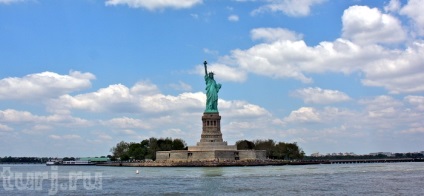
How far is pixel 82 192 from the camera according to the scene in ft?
148

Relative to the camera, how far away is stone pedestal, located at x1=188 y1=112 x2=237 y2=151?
109 m

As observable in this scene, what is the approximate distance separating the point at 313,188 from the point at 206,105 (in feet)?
223

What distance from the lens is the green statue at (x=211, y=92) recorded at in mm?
112938

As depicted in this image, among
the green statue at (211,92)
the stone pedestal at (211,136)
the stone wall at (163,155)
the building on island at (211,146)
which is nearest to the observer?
the building on island at (211,146)

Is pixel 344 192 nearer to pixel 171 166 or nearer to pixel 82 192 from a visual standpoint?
pixel 82 192

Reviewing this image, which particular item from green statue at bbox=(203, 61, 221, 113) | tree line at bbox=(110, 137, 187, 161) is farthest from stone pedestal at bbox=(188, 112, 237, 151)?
tree line at bbox=(110, 137, 187, 161)

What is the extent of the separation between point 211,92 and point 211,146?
10.8m

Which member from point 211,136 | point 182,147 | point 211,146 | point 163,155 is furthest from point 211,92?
point 182,147

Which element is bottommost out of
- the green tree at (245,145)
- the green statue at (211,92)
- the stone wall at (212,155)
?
the stone wall at (212,155)

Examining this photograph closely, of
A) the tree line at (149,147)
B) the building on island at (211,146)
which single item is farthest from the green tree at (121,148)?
the building on island at (211,146)

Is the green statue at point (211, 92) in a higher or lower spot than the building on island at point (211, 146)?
higher

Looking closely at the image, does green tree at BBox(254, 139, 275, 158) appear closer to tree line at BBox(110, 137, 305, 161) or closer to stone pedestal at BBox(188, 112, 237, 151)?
tree line at BBox(110, 137, 305, 161)

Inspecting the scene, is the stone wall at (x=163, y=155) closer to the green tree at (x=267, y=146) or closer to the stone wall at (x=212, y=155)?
the stone wall at (x=212, y=155)

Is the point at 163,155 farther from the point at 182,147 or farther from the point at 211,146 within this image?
the point at 182,147
